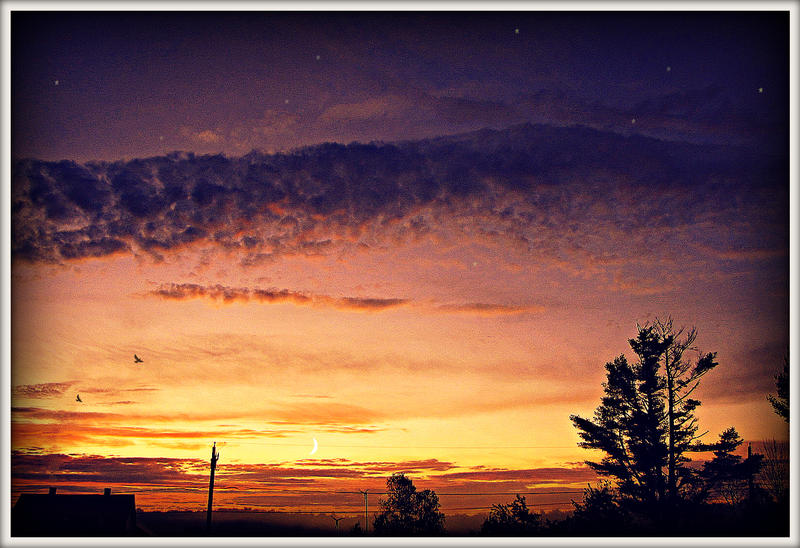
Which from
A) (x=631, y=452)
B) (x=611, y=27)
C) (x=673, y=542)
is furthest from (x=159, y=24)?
(x=631, y=452)

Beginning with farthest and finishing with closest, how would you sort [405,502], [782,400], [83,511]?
[405,502]
[83,511]
[782,400]

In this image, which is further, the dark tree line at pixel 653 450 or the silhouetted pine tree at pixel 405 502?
the silhouetted pine tree at pixel 405 502

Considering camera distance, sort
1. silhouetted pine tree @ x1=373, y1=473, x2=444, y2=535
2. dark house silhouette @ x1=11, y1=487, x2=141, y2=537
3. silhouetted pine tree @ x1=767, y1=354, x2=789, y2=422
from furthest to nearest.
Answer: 1. silhouetted pine tree @ x1=373, y1=473, x2=444, y2=535
2. dark house silhouette @ x1=11, y1=487, x2=141, y2=537
3. silhouetted pine tree @ x1=767, y1=354, x2=789, y2=422

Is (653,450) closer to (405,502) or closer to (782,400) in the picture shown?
(782,400)

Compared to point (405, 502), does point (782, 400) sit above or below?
above

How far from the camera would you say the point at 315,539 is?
9.40m

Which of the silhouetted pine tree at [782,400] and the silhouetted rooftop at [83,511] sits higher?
the silhouetted pine tree at [782,400]

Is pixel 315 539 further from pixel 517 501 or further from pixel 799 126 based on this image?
pixel 517 501

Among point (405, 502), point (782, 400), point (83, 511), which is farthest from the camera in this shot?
point (405, 502)

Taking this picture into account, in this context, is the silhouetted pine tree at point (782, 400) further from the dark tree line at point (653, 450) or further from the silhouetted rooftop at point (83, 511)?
the silhouetted rooftop at point (83, 511)

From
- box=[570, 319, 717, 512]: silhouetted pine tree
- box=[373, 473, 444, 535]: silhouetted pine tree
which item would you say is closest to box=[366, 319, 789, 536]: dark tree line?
box=[570, 319, 717, 512]: silhouetted pine tree

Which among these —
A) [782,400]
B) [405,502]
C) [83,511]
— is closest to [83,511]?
[83,511]

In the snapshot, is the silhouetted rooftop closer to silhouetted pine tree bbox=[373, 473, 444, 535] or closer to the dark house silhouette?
the dark house silhouette

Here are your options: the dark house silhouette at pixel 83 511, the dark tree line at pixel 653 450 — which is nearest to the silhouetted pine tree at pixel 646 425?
the dark tree line at pixel 653 450
